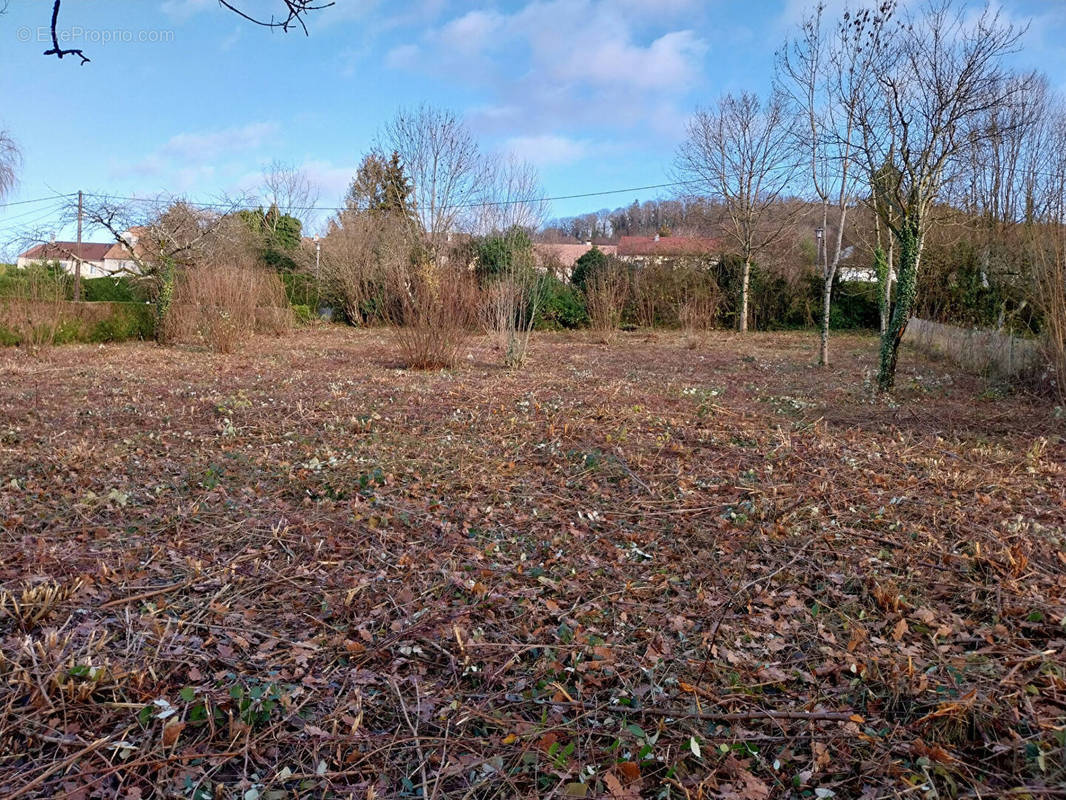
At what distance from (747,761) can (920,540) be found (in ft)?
6.67

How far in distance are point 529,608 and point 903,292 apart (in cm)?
687

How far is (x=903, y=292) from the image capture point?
786 cm

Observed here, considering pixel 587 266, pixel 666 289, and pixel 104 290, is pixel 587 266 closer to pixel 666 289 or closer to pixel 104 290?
pixel 666 289

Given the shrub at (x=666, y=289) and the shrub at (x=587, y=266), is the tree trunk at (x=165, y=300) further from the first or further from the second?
the shrub at (x=666, y=289)

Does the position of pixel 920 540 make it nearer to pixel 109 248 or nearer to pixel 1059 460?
pixel 1059 460

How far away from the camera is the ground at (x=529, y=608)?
2.01 meters

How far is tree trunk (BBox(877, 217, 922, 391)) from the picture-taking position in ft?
25.4

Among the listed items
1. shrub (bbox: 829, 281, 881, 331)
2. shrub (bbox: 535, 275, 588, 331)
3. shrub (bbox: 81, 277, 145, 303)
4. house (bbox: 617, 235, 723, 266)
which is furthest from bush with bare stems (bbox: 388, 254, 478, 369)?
shrub (bbox: 829, 281, 881, 331)

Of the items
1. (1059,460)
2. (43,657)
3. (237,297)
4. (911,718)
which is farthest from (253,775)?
(237,297)

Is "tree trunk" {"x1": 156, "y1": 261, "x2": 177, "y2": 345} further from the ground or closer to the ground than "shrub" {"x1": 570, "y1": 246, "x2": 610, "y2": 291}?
closer to the ground

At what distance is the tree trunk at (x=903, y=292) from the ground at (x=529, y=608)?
2034 mm

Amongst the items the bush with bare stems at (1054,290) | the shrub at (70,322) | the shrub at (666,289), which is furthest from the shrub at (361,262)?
the bush with bare stems at (1054,290)

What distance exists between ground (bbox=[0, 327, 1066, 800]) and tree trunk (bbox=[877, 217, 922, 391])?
2.03 metres

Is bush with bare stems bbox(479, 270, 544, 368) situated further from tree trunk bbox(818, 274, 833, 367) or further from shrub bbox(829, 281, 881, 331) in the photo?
shrub bbox(829, 281, 881, 331)
